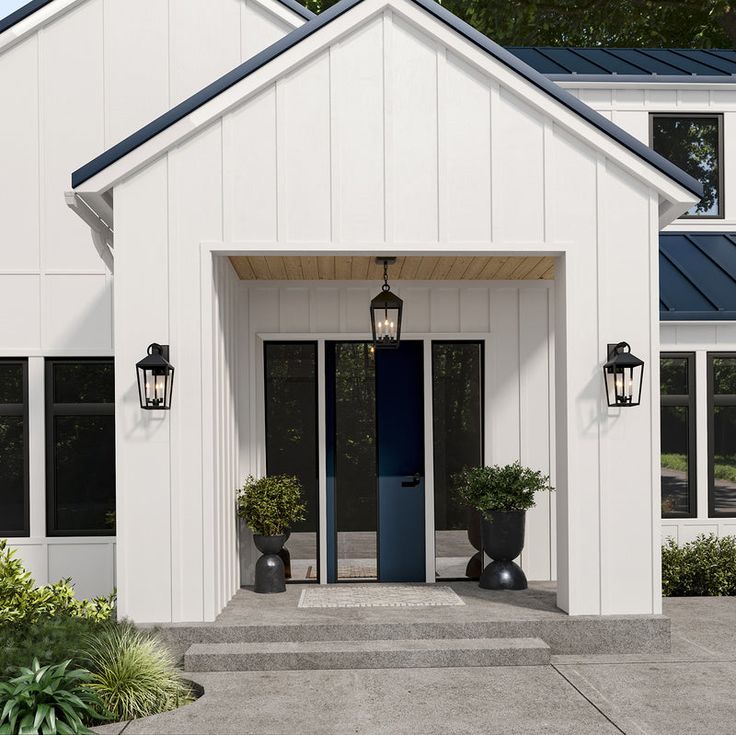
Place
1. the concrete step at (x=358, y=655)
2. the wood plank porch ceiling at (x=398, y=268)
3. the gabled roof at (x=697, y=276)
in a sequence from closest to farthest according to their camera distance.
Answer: the concrete step at (x=358, y=655) → the wood plank porch ceiling at (x=398, y=268) → the gabled roof at (x=697, y=276)

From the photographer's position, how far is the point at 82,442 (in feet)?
30.5

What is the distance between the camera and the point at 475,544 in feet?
29.5

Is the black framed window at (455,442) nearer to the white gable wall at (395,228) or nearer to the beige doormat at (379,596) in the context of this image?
the beige doormat at (379,596)

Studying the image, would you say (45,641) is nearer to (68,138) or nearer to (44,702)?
(44,702)

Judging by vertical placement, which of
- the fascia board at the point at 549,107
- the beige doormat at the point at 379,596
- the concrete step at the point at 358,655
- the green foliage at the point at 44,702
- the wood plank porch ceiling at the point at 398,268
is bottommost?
the concrete step at the point at 358,655

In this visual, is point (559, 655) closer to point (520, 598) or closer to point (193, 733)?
point (520, 598)

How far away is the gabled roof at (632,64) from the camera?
36.1 feet

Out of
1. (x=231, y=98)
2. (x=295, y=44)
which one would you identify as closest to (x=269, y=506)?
(x=231, y=98)

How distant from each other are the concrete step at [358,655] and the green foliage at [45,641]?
835 mm

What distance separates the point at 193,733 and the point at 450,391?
4.73 metres

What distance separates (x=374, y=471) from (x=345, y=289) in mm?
1902

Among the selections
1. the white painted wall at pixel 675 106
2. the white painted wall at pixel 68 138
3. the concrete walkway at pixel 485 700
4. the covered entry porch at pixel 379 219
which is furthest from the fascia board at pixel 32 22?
the concrete walkway at pixel 485 700

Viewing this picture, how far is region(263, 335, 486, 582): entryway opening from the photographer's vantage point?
8.97 m

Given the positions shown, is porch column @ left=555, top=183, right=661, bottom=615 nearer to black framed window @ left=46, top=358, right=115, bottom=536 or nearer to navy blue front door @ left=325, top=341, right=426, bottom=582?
navy blue front door @ left=325, top=341, right=426, bottom=582
